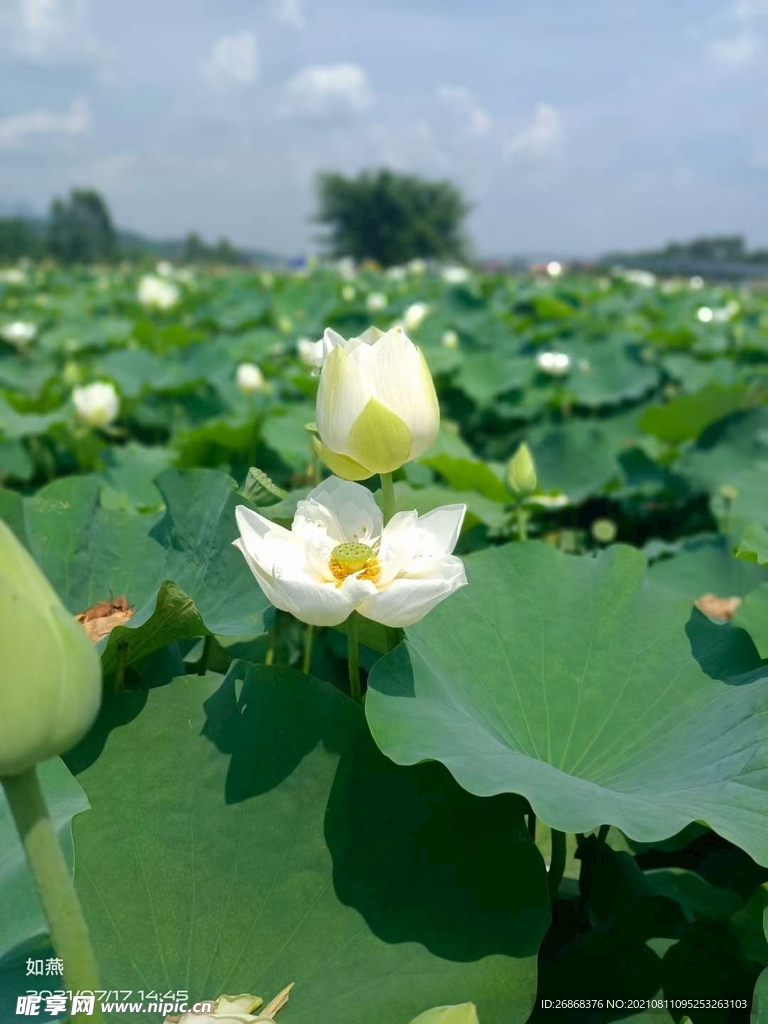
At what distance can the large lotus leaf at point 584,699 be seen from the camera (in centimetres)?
80

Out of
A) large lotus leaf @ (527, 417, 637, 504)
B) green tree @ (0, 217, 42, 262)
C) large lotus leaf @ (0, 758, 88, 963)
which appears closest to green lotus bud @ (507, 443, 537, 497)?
large lotus leaf @ (0, 758, 88, 963)

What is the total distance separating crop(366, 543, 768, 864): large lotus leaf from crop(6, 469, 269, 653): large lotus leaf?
0.26 metres

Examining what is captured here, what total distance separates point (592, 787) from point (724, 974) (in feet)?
0.81

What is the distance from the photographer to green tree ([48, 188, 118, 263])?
2305cm

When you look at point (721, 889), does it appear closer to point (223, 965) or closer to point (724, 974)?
point (724, 974)

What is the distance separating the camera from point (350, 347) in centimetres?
89

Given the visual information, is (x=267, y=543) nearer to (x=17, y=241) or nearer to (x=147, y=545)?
(x=147, y=545)

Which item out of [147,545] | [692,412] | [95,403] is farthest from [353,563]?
[692,412]

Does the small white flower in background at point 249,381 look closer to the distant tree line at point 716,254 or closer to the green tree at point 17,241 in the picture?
the distant tree line at point 716,254

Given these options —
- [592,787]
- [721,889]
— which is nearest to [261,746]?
[592,787]

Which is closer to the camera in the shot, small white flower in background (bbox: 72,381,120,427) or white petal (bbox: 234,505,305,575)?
white petal (bbox: 234,505,305,575)

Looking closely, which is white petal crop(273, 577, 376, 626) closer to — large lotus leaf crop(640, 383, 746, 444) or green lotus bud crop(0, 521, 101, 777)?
green lotus bud crop(0, 521, 101, 777)

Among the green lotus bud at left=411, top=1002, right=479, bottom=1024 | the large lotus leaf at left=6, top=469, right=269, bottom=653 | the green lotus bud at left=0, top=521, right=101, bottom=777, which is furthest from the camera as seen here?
the large lotus leaf at left=6, top=469, right=269, bottom=653

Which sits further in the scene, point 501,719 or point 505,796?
point 501,719
